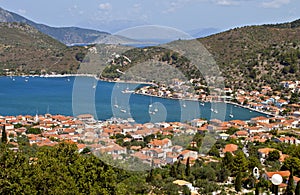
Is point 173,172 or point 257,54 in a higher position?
point 257,54

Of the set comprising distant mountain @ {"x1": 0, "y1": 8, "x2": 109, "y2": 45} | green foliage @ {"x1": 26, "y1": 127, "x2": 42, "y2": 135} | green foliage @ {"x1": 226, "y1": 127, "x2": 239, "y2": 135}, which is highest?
distant mountain @ {"x1": 0, "y1": 8, "x2": 109, "y2": 45}

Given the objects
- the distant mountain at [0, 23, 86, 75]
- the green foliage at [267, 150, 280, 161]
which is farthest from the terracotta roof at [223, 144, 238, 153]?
the distant mountain at [0, 23, 86, 75]

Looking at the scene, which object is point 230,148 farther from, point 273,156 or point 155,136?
point 155,136

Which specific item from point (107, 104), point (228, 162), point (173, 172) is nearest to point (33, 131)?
point (173, 172)

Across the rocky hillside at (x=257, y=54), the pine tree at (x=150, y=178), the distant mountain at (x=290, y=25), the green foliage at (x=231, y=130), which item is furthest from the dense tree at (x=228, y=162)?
the distant mountain at (x=290, y=25)

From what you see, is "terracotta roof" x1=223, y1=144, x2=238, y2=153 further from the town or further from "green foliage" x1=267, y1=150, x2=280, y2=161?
"green foliage" x1=267, y1=150, x2=280, y2=161

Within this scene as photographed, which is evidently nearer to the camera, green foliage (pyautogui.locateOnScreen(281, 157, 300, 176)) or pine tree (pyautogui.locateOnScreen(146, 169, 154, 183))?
pine tree (pyautogui.locateOnScreen(146, 169, 154, 183))

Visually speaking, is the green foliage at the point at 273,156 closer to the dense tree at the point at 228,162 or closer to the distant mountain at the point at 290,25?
the dense tree at the point at 228,162

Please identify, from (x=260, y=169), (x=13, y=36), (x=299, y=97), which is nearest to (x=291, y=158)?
(x=260, y=169)
